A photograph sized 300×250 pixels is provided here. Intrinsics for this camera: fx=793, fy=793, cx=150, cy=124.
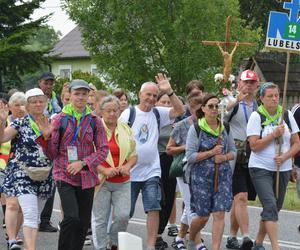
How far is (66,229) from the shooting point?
7.59 meters

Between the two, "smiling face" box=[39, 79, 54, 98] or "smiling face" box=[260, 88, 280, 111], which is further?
"smiling face" box=[39, 79, 54, 98]

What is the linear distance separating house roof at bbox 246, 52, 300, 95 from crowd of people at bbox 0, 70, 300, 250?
13.3 m

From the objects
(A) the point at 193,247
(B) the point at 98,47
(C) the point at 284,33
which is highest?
(B) the point at 98,47

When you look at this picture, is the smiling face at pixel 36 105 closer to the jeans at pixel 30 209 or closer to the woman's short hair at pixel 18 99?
the jeans at pixel 30 209

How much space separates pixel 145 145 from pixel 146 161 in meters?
0.19

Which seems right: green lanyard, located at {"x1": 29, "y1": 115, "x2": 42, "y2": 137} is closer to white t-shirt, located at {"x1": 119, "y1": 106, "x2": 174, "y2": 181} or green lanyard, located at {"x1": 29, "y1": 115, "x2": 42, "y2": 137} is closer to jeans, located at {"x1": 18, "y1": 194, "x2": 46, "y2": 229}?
jeans, located at {"x1": 18, "y1": 194, "x2": 46, "y2": 229}

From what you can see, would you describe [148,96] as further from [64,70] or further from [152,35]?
[64,70]

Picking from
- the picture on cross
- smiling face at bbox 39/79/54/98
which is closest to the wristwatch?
the picture on cross

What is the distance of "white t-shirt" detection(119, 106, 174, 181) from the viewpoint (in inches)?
352

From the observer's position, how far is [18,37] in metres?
36.1

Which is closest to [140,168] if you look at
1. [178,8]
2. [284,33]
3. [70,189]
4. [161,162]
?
[161,162]

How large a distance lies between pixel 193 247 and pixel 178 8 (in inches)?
635

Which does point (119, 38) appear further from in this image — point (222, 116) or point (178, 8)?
point (222, 116)

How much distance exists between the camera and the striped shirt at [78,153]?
765 cm
